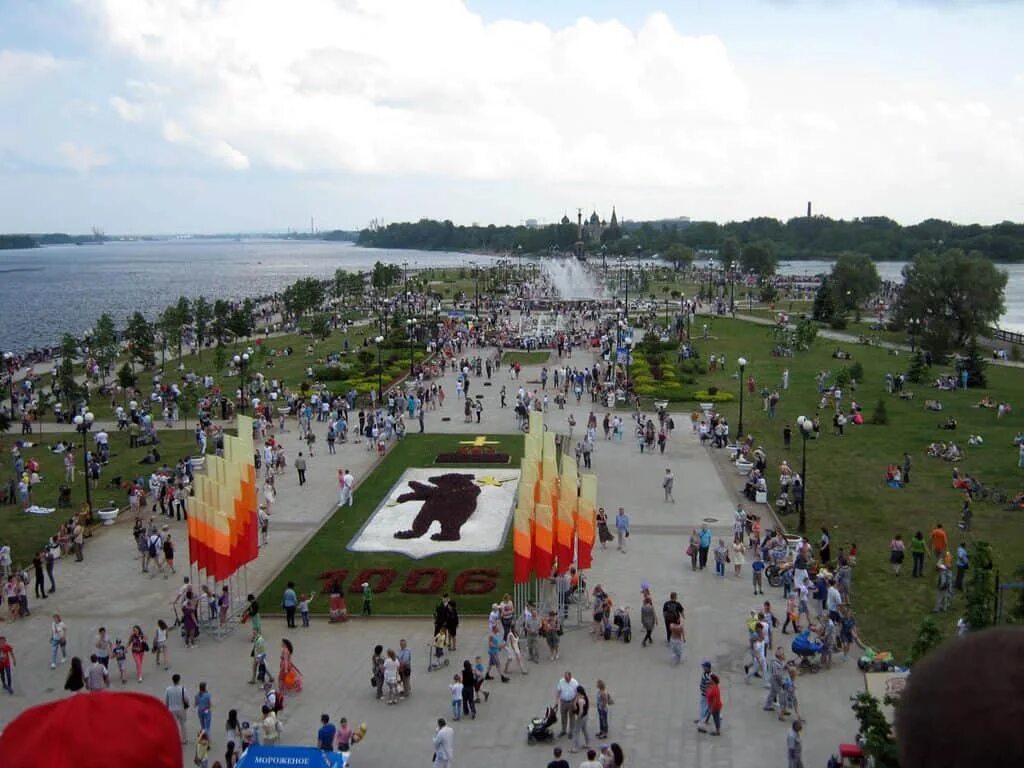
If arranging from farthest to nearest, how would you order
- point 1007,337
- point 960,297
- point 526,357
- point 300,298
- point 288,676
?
point 300,298 < point 1007,337 < point 960,297 < point 526,357 < point 288,676

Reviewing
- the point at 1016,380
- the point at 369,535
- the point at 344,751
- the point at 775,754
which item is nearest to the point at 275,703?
the point at 344,751

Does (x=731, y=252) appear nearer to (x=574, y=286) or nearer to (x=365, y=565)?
(x=574, y=286)

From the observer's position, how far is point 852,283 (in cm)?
8562

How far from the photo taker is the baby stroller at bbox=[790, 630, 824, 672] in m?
18.5

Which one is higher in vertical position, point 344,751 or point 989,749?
point 989,749

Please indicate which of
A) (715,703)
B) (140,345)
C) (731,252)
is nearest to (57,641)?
(715,703)

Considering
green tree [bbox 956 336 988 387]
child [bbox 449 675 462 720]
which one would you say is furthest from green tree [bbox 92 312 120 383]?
green tree [bbox 956 336 988 387]

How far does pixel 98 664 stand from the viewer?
57.9 ft

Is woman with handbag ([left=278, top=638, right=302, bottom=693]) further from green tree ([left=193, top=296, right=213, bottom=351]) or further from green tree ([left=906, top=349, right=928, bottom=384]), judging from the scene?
green tree ([left=193, top=296, right=213, bottom=351])

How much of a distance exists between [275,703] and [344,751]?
2.04m

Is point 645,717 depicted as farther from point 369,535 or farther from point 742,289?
point 742,289

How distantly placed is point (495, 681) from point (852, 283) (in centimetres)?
7481

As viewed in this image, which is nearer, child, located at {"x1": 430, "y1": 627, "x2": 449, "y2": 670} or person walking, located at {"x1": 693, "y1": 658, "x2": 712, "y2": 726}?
person walking, located at {"x1": 693, "y1": 658, "x2": 712, "y2": 726}

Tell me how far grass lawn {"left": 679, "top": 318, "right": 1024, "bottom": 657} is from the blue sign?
11.9m
